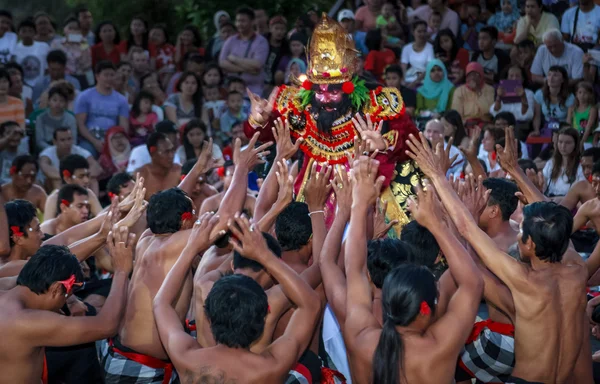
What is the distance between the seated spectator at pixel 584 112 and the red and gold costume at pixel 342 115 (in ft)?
12.8

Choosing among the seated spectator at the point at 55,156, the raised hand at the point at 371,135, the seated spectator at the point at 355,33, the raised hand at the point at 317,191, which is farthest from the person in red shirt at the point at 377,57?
the raised hand at the point at 317,191

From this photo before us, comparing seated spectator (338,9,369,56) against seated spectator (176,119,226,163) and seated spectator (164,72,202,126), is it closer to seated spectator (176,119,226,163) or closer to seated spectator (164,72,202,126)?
seated spectator (164,72,202,126)

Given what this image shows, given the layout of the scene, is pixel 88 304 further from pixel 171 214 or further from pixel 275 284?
pixel 275 284

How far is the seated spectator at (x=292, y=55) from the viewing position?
449 inches

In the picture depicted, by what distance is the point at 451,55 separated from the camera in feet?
37.4

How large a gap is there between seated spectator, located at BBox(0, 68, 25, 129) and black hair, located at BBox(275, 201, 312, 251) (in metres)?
6.06

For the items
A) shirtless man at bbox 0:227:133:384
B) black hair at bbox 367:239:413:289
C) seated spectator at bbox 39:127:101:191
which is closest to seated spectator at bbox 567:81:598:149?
seated spectator at bbox 39:127:101:191

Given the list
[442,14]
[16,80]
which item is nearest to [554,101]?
[442,14]

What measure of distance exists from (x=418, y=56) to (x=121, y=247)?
7.63 metres

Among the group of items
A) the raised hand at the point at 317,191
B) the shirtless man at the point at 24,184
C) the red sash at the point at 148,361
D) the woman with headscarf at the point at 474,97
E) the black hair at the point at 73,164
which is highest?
the woman with headscarf at the point at 474,97

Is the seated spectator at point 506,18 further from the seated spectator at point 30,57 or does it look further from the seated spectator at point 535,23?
Answer: the seated spectator at point 30,57

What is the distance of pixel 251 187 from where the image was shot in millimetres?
8781

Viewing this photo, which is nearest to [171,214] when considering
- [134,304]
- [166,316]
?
[134,304]

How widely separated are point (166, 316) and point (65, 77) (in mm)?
7850
